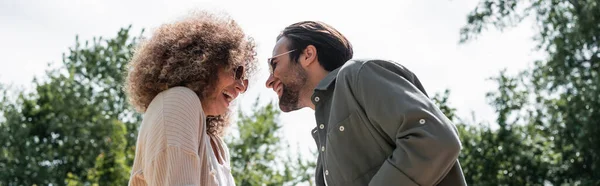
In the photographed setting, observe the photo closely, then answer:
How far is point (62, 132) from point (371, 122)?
2711cm

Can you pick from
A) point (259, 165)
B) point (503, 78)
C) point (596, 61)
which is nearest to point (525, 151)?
point (503, 78)

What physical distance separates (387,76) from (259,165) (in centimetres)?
2377

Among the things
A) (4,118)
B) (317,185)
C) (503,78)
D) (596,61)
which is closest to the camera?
(317,185)

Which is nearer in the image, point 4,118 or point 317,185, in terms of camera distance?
point 317,185

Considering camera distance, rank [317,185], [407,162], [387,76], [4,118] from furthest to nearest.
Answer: [4,118] → [317,185] → [387,76] → [407,162]

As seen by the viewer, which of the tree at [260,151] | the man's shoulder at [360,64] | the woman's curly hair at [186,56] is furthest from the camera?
the tree at [260,151]

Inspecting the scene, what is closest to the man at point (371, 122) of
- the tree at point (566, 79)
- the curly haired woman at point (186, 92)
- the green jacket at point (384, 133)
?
the green jacket at point (384, 133)

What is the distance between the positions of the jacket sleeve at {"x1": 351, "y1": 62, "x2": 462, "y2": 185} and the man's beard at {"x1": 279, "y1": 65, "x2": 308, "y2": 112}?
1.77ft

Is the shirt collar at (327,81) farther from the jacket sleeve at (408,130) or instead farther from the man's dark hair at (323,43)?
the jacket sleeve at (408,130)

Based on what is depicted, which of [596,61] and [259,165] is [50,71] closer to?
[259,165]

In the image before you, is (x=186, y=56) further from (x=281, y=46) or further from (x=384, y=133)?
(x=384, y=133)

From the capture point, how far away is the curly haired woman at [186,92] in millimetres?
→ 3598

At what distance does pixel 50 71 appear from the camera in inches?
1201

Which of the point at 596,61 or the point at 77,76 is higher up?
the point at 77,76
